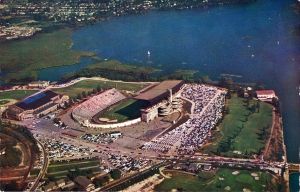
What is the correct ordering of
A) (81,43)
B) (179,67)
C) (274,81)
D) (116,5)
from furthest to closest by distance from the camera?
(116,5) < (81,43) < (179,67) < (274,81)

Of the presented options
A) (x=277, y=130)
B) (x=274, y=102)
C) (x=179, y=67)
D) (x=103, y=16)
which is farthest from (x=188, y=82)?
(x=103, y=16)

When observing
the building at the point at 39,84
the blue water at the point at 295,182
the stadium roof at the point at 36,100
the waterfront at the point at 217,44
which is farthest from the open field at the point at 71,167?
the building at the point at 39,84

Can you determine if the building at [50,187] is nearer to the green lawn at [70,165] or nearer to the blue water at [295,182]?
the green lawn at [70,165]

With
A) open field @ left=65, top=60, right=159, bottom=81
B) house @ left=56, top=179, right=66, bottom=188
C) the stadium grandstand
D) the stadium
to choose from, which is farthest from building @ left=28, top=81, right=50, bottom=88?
house @ left=56, top=179, right=66, bottom=188

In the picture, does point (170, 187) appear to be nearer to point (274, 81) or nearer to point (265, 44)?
point (274, 81)

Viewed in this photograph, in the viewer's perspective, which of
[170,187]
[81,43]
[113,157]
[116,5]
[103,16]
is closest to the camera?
[170,187]

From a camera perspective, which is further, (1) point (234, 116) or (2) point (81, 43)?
(2) point (81, 43)

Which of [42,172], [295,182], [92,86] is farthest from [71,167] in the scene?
[92,86]
